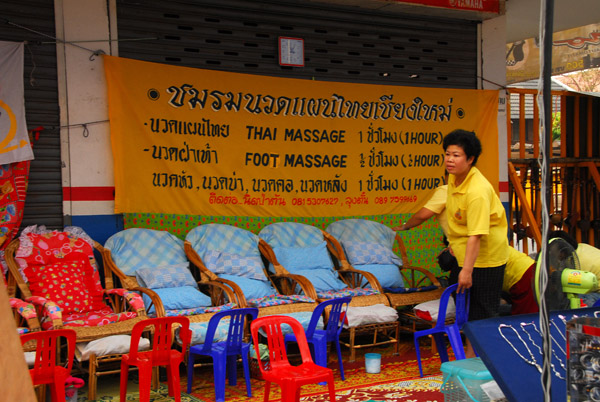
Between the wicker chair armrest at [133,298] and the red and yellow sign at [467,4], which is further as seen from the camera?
the red and yellow sign at [467,4]

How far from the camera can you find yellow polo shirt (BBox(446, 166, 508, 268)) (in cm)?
473

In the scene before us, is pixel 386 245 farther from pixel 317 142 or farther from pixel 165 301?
pixel 165 301

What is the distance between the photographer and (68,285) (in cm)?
584

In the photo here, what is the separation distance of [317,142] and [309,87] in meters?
0.63

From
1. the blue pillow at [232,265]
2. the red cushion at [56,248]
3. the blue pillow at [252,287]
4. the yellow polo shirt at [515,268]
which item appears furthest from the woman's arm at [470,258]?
the red cushion at [56,248]

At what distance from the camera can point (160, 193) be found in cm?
672

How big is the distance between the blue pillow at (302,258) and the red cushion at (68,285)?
189 cm

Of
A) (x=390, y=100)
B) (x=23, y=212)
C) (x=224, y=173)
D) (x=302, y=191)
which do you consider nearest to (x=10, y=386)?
(x=23, y=212)

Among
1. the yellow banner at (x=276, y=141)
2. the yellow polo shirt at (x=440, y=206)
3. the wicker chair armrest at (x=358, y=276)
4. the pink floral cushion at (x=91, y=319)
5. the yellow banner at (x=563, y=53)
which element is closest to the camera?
the pink floral cushion at (x=91, y=319)

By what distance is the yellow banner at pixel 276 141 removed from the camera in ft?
21.8

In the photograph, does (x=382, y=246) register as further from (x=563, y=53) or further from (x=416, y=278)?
(x=563, y=53)

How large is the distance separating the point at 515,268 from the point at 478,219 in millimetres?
818

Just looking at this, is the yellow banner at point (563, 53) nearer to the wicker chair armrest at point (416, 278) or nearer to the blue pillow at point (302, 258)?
the wicker chair armrest at point (416, 278)

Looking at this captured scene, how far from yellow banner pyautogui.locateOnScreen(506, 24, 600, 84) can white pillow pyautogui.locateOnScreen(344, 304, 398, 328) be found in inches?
249
